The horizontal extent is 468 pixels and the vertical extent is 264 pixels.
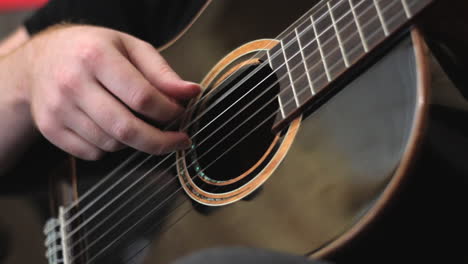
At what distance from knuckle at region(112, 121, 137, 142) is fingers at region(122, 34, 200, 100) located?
0.21 ft

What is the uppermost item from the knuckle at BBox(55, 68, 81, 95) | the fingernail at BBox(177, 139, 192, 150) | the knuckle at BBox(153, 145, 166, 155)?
the knuckle at BBox(55, 68, 81, 95)

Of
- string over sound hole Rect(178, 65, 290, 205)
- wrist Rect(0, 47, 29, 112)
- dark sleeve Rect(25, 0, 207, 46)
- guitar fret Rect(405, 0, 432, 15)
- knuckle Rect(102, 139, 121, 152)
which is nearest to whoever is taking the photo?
guitar fret Rect(405, 0, 432, 15)

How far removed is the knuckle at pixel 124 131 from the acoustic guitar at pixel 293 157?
65mm

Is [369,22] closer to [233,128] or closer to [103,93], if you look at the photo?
[233,128]

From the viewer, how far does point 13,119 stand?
0.75m

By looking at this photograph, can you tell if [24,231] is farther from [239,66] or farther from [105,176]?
[239,66]

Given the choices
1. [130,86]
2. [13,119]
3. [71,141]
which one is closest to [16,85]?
[13,119]

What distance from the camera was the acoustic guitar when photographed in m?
A: 0.41

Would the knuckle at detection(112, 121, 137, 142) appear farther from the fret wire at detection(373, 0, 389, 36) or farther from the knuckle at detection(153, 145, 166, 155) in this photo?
the fret wire at detection(373, 0, 389, 36)

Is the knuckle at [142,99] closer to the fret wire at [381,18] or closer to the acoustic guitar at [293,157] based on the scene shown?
the acoustic guitar at [293,157]

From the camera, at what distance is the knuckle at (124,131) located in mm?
573

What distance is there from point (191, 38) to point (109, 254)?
308 millimetres

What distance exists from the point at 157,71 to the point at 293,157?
0.22 m

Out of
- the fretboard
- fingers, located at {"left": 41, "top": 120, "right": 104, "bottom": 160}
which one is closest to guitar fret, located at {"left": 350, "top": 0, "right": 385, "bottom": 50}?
the fretboard
